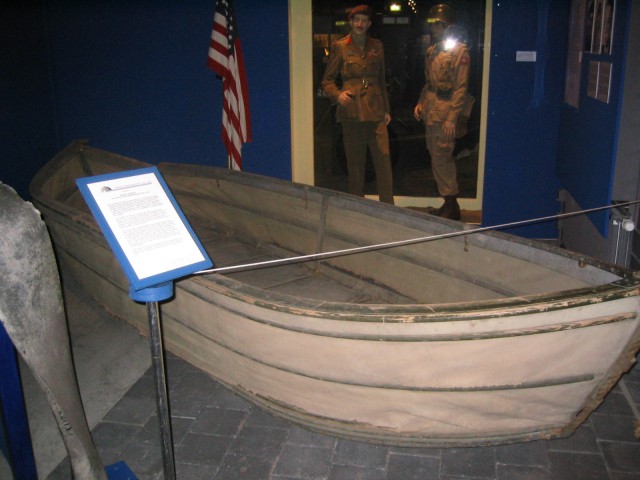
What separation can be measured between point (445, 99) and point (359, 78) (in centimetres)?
82

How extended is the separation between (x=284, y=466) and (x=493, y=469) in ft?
3.15

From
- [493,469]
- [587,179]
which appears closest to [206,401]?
[493,469]

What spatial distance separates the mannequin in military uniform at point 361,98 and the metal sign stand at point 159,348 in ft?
13.4

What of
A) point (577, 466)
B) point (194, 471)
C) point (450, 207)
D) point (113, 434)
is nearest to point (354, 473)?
point (194, 471)

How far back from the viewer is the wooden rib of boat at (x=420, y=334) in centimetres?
257

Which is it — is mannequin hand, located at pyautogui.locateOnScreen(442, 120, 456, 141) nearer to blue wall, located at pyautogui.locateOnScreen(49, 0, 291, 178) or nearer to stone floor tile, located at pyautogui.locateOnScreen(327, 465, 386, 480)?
blue wall, located at pyautogui.locateOnScreen(49, 0, 291, 178)

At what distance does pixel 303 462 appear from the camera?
9.75 feet

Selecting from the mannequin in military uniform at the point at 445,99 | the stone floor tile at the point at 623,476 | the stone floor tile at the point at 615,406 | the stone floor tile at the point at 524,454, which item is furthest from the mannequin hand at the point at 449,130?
the stone floor tile at the point at 623,476

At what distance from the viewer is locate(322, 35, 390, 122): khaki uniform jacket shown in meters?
5.80

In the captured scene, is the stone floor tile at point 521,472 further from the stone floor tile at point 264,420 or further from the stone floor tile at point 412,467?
the stone floor tile at point 264,420

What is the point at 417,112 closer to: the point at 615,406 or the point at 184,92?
the point at 184,92

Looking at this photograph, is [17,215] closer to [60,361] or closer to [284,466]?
[60,361]

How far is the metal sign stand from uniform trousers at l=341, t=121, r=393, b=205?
414 cm

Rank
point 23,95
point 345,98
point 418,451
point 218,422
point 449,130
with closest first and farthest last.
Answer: point 418,451 → point 218,422 → point 449,130 → point 345,98 → point 23,95
